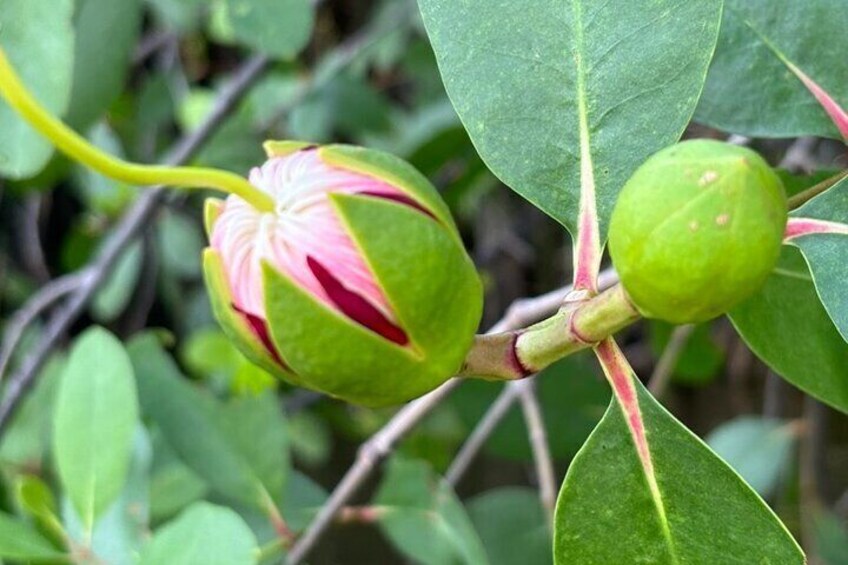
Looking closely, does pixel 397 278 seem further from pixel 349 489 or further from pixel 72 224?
pixel 72 224

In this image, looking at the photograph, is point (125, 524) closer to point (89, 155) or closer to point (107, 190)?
point (89, 155)

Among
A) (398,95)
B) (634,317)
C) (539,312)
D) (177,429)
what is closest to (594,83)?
(634,317)

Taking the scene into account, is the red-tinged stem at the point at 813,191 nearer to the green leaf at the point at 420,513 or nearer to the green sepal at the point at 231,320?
the green sepal at the point at 231,320

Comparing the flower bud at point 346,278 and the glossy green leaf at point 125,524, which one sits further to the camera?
the glossy green leaf at point 125,524

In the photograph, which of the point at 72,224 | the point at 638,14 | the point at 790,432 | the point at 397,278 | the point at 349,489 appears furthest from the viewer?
the point at 72,224

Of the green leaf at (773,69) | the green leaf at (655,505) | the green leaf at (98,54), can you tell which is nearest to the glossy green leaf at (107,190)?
the green leaf at (98,54)

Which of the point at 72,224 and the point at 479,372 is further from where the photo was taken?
the point at 72,224
